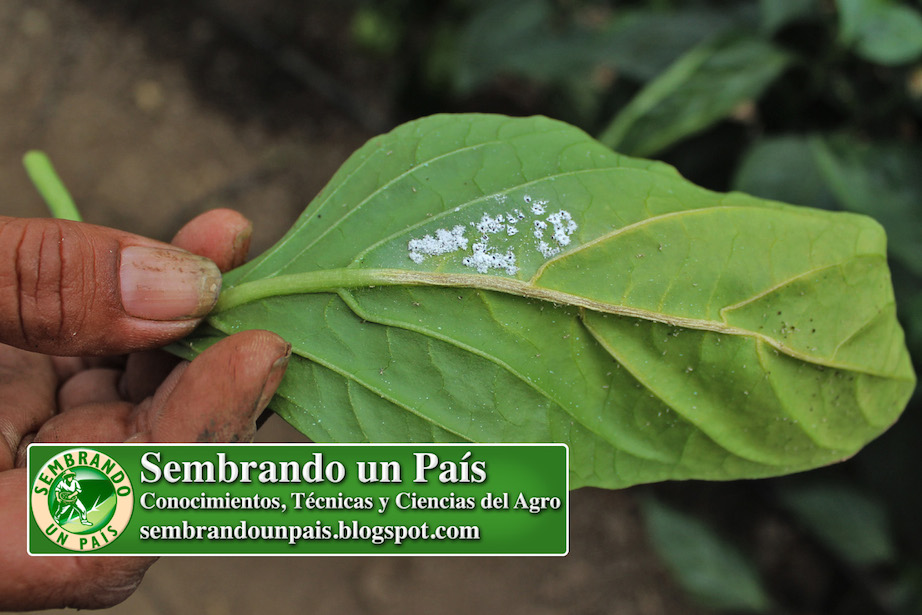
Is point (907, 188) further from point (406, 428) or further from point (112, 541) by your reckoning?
point (112, 541)

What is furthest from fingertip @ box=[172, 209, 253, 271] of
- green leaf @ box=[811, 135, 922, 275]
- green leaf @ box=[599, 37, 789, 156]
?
green leaf @ box=[811, 135, 922, 275]

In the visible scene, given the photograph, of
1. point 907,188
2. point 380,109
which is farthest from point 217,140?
point 907,188

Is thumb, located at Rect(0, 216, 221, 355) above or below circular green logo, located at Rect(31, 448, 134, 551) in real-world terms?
above

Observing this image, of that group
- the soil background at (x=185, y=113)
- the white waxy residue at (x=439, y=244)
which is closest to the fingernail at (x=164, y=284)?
the white waxy residue at (x=439, y=244)

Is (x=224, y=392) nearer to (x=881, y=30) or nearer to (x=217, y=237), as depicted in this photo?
(x=217, y=237)

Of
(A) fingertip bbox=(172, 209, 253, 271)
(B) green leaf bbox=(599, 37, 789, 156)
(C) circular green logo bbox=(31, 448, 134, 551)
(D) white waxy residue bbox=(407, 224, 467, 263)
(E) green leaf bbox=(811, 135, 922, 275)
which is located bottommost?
(C) circular green logo bbox=(31, 448, 134, 551)

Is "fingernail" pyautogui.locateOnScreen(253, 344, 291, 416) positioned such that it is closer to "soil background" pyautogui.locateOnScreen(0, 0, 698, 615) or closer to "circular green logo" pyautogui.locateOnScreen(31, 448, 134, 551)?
"circular green logo" pyautogui.locateOnScreen(31, 448, 134, 551)

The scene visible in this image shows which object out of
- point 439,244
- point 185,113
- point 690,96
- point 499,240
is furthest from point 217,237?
point 185,113
